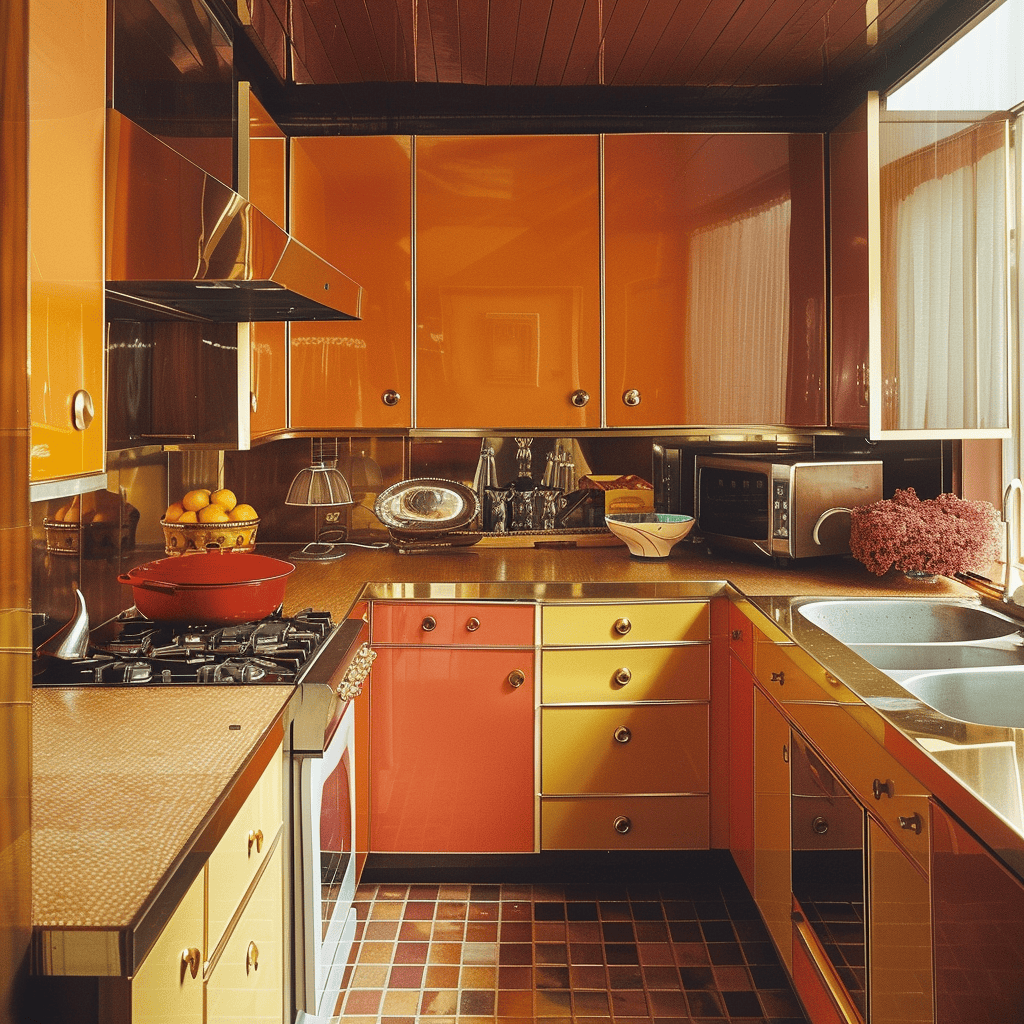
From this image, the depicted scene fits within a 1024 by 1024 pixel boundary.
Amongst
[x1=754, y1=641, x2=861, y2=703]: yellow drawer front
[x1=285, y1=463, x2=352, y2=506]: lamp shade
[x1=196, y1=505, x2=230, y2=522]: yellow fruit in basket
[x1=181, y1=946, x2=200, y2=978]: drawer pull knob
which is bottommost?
[x1=181, y1=946, x2=200, y2=978]: drawer pull knob

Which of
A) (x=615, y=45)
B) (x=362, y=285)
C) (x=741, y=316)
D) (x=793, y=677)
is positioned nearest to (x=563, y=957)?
(x=793, y=677)

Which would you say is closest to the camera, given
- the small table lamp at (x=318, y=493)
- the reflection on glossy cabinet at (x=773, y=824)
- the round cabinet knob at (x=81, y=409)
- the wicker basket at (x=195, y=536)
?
the round cabinet knob at (x=81, y=409)

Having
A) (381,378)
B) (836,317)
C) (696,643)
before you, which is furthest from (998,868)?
(381,378)

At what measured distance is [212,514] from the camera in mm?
2654

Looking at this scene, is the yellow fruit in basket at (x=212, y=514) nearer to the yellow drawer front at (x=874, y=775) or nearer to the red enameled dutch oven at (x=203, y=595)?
the red enameled dutch oven at (x=203, y=595)

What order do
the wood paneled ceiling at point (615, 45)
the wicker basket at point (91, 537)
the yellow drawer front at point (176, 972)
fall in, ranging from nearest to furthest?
the yellow drawer front at point (176, 972) < the wicker basket at point (91, 537) < the wood paneled ceiling at point (615, 45)

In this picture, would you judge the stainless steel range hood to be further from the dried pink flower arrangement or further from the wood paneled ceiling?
the dried pink flower arrangement

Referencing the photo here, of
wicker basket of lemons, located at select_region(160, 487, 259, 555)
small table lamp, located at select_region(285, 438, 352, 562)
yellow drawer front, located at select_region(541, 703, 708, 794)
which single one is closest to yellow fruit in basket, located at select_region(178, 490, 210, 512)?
wicker basket of lemons, located at select_region(160, 487, 259, 555)

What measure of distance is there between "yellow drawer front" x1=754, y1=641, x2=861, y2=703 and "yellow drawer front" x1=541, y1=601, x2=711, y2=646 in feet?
1.10

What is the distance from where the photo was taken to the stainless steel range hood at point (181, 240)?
152 centimetres

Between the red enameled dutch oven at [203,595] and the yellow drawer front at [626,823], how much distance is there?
42.8 inches

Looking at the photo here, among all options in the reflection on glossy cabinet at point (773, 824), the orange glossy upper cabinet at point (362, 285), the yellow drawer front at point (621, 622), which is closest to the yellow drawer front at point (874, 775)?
the reflection on glossy cabinet at point (773, 824)

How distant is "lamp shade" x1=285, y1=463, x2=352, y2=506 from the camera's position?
121 inches

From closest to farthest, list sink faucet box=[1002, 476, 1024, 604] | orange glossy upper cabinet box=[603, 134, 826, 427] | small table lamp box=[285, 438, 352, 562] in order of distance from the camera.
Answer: sink faucet box=[1002, 476, 1024, 604]
orange glossy upper cabinet box=[603, 134, 826, 427]
small table lamp box=[285, 438, 352, 562]
